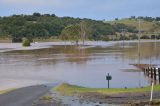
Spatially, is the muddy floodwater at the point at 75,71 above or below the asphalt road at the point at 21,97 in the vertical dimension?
below

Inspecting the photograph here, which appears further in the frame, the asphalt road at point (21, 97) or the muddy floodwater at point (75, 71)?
the muddy floodwater at point (75, 71)

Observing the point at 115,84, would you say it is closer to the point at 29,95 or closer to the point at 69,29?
the point at 29,95

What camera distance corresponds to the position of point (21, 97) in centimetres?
2483

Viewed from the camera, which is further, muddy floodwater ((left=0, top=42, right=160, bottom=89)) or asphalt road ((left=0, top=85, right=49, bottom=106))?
muddy floodwater ((left=0, top=42, right=160, bottom=89))

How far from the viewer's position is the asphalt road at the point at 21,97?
22.3 meters

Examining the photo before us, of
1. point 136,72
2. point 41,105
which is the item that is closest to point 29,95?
point 41,105

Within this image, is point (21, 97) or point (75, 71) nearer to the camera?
point (21, 97)

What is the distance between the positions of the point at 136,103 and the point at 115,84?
50.7 ft

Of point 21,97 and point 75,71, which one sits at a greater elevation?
point 21,97

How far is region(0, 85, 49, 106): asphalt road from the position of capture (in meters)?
22.3

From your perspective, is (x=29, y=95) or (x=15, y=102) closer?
(x=15, y=102)

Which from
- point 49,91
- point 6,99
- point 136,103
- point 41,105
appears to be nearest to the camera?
point 136,103

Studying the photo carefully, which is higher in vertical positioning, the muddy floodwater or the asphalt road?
the asphalt road

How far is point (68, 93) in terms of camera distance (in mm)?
27250
